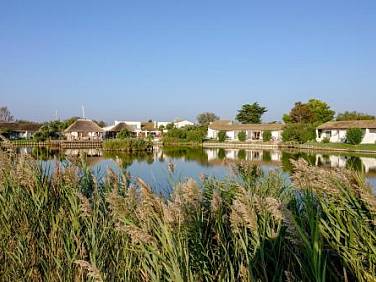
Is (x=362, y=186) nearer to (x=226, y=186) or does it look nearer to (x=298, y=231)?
(x=298, y=231)

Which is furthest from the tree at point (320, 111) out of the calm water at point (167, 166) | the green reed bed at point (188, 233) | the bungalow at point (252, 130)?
the green reed bed at point (188, 233)

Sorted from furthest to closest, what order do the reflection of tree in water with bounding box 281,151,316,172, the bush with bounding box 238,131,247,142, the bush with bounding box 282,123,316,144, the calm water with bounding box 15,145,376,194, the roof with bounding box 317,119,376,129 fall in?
the bush with bounding box 238,131,247,142, the bush with bounding box 282,123,316,144, the roof with bounding box 317,119,376,129, the calm water with bounding box 15,145,376,194, the reflection of tree in water with bounding box 281,151,316,172

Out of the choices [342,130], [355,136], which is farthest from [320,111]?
[355,136]

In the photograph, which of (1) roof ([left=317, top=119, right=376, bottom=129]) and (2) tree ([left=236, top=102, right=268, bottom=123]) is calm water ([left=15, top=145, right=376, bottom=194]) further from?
(2) tree ([left=236, top=102, right=268, bottom=123])

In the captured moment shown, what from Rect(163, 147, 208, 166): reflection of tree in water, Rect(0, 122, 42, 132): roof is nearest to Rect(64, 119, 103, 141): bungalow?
Rect(0, 122, 42, 132): roof

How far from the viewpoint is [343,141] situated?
5378cm

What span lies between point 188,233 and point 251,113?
8805 cm

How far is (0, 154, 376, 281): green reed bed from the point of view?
2.07 m

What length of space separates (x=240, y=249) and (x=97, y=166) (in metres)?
3.58

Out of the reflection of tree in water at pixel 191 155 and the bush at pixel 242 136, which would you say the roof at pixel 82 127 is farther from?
the reflection of tree in water at pixel 191 155

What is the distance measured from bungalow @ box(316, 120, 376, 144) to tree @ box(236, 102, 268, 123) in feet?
96.0

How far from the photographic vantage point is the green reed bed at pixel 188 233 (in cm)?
207

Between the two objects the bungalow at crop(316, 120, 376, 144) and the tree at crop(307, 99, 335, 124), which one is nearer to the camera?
the bungalow at crop(316, 120, 376, 144)

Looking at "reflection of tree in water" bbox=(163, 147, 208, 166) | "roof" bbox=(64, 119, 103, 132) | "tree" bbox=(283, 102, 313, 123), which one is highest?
"tree" bbox=(283, 102, 313, 123)
